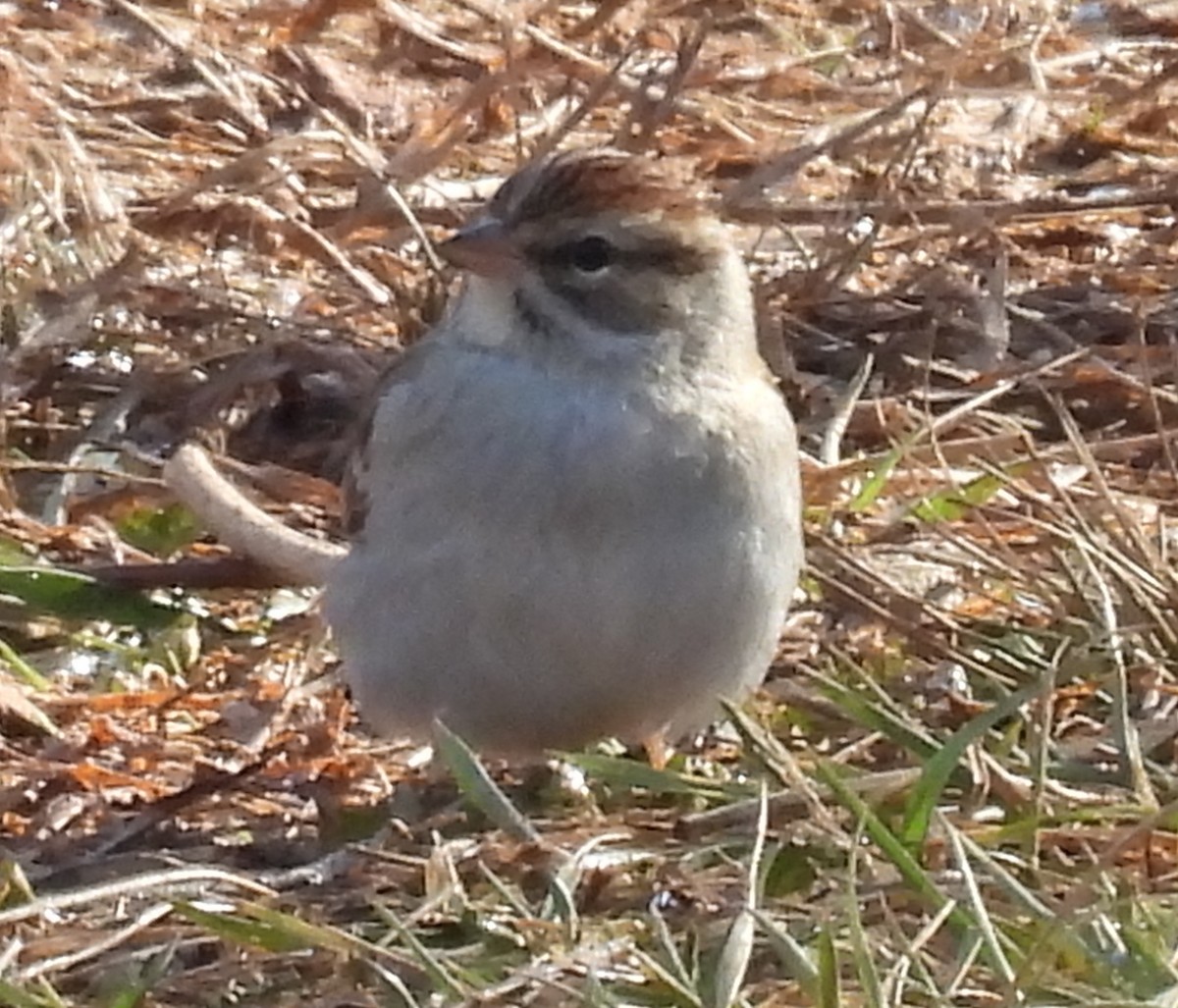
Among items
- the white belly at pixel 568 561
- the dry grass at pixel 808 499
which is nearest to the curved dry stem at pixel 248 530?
the dry grass at pixel 808 499

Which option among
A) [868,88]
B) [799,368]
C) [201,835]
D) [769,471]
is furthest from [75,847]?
[868,88]

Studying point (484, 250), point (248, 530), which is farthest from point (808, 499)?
point (484, 250)

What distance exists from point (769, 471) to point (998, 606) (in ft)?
1.73

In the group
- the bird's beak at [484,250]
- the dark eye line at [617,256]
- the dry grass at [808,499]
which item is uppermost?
the bird's beak at [484,250]

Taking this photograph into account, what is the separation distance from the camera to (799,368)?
546cm

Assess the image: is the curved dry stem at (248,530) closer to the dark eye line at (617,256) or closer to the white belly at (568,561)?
the white belly at (568,561)

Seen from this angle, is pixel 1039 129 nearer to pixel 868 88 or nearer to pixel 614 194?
pixel 868 88

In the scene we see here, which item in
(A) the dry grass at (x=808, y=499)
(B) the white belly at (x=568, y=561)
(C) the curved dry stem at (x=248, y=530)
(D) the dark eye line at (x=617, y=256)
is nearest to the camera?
(A) the dry grass at (x=808, y=499)

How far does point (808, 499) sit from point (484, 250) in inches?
41.5

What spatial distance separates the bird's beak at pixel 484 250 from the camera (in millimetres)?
3791

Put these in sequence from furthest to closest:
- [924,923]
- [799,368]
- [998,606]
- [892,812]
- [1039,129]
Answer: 1. [1039,129]
2. [799,368]
3. [998,606]
4. [892,812]
5. [924,923]

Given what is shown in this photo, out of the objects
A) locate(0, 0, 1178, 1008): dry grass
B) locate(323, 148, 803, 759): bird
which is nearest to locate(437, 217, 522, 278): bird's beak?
locate(323, 148, 803, 759): bird

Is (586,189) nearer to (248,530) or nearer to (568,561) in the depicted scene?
(568,561)

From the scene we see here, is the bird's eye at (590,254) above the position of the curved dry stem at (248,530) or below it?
above
